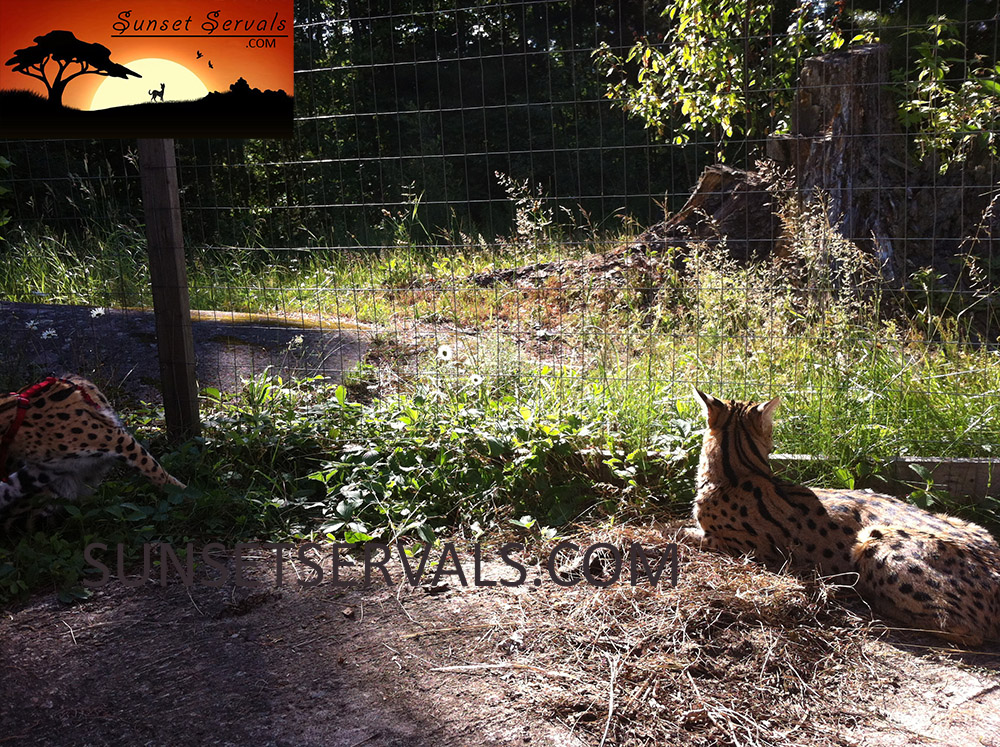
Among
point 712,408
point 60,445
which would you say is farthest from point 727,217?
point 60,445

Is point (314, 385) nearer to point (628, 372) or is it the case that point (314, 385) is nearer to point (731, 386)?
point (628, 372)

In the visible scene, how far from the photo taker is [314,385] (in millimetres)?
5160

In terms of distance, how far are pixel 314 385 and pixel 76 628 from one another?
88.1 inches

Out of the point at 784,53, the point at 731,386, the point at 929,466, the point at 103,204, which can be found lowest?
the point at 929,466

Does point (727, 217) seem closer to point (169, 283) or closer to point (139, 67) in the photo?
point (169, 283)

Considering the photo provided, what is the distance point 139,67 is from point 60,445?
6.10 feet

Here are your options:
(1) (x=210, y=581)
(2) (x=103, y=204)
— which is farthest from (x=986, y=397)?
(2) (x=103, y=204)

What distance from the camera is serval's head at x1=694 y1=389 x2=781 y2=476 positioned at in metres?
3.59

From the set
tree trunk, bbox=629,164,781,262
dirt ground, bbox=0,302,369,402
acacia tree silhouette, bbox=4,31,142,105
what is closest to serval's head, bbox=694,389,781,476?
dirt ground, bbox=0,302,369,402

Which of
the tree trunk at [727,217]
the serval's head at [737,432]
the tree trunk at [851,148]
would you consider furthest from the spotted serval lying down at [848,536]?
the tree trunk at [727,217]

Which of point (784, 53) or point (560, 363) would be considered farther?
point (784, 53)

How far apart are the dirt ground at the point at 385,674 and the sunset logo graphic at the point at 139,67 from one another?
89.3 inches
